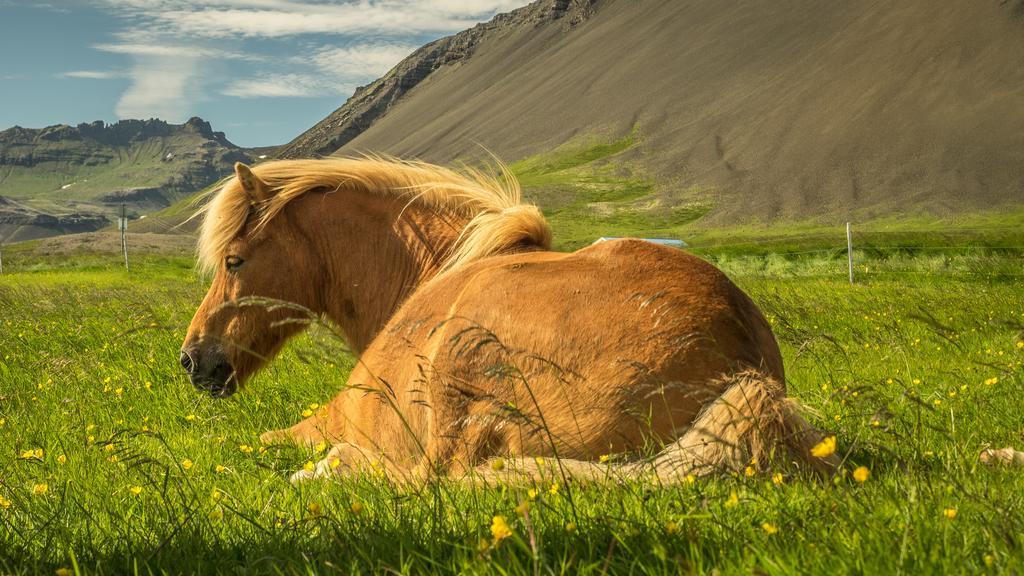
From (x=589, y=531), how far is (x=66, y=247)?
72.2 metres

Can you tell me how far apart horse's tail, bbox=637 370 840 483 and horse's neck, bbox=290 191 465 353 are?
2.76m

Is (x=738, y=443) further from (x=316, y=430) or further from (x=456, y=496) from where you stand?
(x=316, y=430)

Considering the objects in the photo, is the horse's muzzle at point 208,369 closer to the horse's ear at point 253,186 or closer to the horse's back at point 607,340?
the horse's ear at point 253,186

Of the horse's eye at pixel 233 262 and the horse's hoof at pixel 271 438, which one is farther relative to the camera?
the horse's eye at pixel 233 262

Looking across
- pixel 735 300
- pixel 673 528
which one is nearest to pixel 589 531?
pixel 673 528

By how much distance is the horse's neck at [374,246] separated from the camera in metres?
5.70

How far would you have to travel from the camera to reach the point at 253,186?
5.57 m

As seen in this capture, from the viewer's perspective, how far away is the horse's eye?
18.3ft

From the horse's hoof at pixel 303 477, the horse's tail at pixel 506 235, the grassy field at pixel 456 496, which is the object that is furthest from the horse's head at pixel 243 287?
the horse's hoof at pixel 303 477

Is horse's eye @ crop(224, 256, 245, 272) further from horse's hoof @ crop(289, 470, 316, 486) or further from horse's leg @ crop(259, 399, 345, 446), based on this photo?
horse's hoof @ crop(289, 470, 316, 486)

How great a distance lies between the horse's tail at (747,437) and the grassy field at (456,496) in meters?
0.10

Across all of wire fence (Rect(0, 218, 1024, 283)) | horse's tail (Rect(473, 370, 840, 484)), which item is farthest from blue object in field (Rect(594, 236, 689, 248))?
wire fence (Rect(0, 218, 1024, 283))

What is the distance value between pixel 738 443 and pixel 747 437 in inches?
1.8

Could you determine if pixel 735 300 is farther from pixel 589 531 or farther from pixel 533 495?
pixel 589 531
